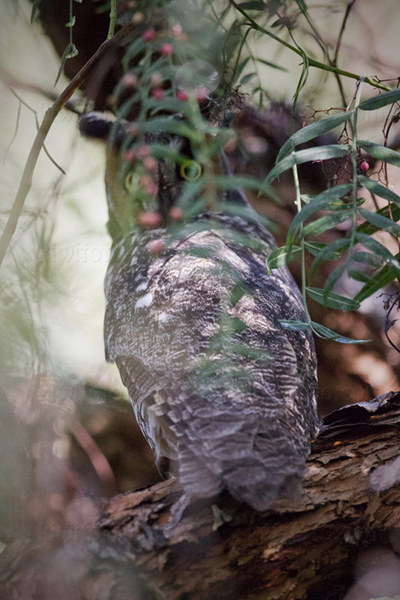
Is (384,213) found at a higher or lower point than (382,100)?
lower

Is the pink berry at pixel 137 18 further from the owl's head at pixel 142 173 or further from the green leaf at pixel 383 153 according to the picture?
the green leaf at pixel 383 153

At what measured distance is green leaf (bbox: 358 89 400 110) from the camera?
566 millimetres

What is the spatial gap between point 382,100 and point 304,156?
137mm

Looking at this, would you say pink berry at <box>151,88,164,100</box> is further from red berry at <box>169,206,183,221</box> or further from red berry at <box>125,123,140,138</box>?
red berry at <box>169,206,183,221</box>

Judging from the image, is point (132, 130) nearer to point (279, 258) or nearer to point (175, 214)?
point (175, 214)

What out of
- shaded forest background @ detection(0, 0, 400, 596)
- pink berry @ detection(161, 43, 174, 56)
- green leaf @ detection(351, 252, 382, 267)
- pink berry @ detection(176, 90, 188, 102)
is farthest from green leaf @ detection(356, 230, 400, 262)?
pink berry @ detection(161, 43, 174, 56)

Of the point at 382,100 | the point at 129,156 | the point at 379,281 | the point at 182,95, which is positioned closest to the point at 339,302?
the point at 379,281

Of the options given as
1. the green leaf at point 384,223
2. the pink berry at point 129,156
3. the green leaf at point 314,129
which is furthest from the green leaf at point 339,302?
the pink berry at point 129,156

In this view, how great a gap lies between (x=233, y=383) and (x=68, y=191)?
1.88 feet

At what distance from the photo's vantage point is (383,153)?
592 millimetres

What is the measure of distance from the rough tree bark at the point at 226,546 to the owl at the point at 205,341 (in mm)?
45

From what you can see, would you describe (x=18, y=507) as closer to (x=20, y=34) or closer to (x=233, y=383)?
(x=233, y=383)

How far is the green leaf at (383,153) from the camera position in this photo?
0.58 meters

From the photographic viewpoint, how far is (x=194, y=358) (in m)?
0.77
